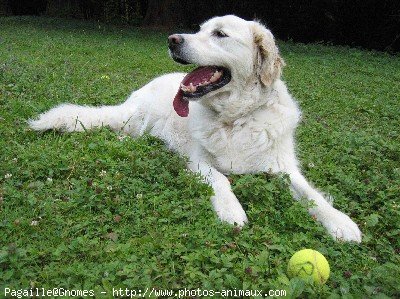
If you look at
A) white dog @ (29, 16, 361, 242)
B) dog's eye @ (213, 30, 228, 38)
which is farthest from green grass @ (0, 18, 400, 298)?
dog's eye @ (213, 30, 228, 38)

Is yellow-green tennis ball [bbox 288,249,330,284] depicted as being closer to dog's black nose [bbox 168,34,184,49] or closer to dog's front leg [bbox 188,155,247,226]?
dog's front leg [bbox 188,155,247,226]

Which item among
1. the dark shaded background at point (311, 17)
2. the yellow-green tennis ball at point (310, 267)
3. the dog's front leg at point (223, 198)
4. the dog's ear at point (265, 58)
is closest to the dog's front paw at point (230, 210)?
the dog's front leg at point (223, 198)

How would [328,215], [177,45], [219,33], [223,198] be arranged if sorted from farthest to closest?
[219,33] < [177,45] < [223,198] < [328,215]

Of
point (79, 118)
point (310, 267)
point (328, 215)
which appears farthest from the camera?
point (79, 118)

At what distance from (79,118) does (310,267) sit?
10.2 feet

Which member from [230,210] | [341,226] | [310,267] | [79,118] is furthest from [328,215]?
[79,118]

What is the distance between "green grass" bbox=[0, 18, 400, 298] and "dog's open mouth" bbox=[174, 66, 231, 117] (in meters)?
0.50

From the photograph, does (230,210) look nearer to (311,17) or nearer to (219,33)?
(219,33)

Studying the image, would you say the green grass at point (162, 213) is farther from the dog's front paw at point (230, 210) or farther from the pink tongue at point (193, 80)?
the pink tongue at point (193, 80)

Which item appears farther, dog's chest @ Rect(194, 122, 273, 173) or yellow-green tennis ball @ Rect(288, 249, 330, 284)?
dog's chest @ Rect(194, 122, 273, 173)

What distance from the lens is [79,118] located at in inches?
188

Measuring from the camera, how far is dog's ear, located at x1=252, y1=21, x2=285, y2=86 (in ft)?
13.1

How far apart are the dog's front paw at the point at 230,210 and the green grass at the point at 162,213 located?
0.26 ft

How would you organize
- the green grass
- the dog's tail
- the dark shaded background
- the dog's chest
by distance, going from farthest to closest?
1. the dark shaded background
2. the dog's tail
3. the dog's chest
4. the green grass
